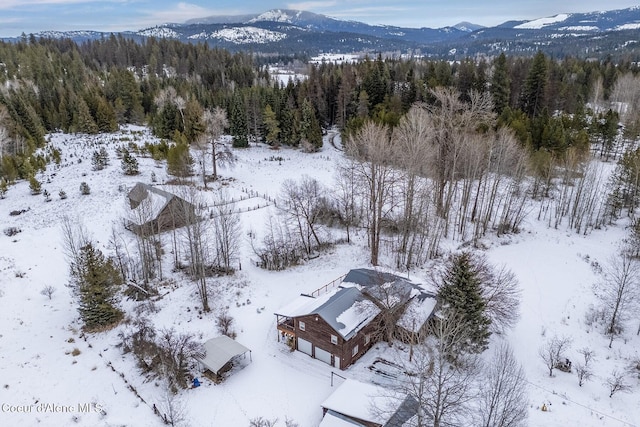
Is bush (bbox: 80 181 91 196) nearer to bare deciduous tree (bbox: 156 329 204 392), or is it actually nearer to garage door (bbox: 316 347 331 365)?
bare deciduous tree (bbox: 156 329 204 392)

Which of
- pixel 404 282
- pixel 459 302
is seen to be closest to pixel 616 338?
pixel 459 302

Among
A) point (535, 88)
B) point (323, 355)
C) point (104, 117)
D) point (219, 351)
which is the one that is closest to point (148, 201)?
point (219, 351)

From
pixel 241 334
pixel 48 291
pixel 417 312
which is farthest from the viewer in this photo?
pixel 48 291

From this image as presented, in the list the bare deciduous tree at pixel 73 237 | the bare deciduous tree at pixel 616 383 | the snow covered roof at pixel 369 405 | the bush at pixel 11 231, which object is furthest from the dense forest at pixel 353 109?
the snow covered roof at pixel 369 405

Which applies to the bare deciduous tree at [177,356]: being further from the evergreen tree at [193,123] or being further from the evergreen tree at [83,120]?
the evergreen tree at [83,120]

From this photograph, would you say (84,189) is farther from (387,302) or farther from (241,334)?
(387,302)

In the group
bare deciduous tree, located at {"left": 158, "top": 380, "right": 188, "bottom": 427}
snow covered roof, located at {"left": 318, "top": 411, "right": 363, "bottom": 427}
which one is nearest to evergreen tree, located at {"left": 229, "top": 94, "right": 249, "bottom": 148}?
bare deciduous tree, located at {"left": 158, "top": 380, "right": 188, "bottom": 427}
